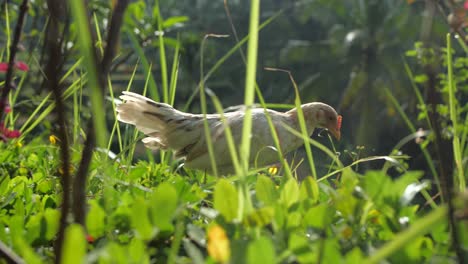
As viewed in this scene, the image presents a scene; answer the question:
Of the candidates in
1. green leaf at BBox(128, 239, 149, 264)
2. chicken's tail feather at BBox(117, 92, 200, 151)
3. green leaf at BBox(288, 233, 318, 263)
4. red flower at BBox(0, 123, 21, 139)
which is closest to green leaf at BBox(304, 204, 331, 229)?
green leaf at BBox(288, 233, 318, 263)

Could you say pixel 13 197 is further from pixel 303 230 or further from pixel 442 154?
pixel 442 154

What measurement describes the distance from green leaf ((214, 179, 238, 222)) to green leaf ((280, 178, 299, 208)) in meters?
0.18

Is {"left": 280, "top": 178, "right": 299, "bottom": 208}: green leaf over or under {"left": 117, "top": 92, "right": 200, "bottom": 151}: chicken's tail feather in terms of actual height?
over

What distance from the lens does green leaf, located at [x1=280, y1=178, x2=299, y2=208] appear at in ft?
4.57

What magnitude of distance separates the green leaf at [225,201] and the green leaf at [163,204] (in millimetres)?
97

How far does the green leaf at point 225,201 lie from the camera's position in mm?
1222

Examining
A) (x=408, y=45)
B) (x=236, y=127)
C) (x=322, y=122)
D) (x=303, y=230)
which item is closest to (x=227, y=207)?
(x=303, y=230)

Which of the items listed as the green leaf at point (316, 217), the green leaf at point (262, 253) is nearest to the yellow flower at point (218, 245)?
the green leaf at point (262, 253)

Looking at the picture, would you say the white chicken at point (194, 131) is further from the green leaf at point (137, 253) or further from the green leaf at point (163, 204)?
the green leaf at point (137, 253)

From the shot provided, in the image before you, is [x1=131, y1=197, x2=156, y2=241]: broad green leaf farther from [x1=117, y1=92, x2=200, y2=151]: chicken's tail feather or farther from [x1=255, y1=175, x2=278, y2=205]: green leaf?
[x1=117, y1=92, x2=200, y2=151]: chicken's tail feather

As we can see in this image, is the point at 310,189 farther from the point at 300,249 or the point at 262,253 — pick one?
the point at 262,253

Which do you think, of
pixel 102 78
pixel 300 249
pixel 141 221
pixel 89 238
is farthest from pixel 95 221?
pixel 300 249

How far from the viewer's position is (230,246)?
102 cm

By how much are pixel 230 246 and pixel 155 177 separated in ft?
4.50
